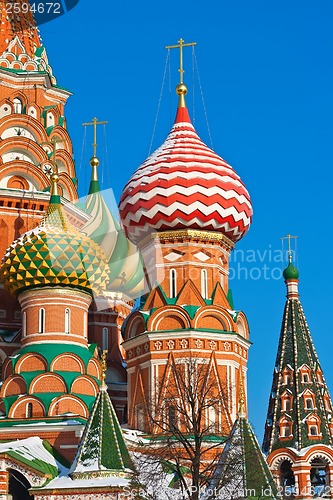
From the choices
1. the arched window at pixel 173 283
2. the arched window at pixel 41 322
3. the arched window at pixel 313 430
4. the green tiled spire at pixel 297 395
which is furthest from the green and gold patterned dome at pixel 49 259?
the arched window at pixel 313 430

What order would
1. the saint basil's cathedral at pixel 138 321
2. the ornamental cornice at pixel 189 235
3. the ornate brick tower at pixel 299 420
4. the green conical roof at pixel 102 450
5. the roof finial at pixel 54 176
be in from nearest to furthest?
the green conical roof at pixel 102 450, the saint basil's cathedral at pixel 138 321, the ornate brick tower at pixel 299 420, the ornamental cornice at pixel 189 235, the roof finial at pixel 54 176

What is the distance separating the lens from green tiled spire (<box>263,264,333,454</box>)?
2352cm

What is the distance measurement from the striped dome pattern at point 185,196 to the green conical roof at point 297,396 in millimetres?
2594

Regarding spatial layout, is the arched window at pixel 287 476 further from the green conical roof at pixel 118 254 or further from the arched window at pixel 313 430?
the green conical roof at pixel 118 254

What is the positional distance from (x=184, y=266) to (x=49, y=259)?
9.62ft

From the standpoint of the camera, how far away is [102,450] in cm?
1970

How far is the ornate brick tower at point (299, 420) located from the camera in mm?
23250

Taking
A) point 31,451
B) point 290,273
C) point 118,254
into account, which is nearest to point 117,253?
point 118,254

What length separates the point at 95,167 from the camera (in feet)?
102

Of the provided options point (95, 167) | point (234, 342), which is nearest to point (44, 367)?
point (234, 342)

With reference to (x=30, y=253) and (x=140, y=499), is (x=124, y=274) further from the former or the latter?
(x=140, y=499)

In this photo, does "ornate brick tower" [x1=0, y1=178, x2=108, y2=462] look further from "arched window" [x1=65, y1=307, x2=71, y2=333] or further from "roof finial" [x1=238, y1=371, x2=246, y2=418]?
"roof finial" [x1=238, y1=371, x2=246, y2=418]

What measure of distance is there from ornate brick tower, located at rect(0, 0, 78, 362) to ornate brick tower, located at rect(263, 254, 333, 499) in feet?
18.9

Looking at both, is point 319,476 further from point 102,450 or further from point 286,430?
point 102,450
